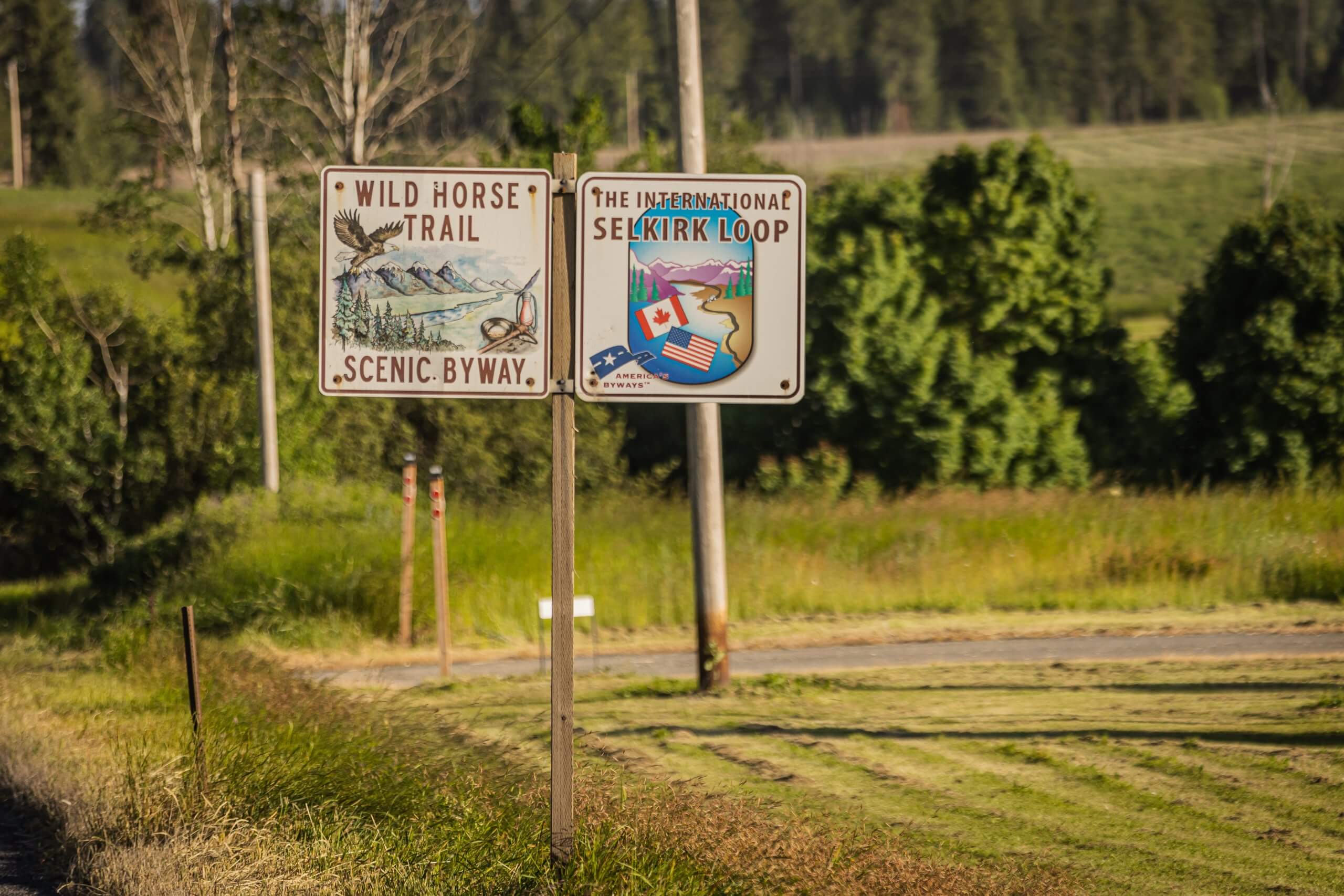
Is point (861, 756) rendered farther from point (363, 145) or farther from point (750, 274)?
point (363, 145)

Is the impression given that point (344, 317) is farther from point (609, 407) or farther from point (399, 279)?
point (609, 407)

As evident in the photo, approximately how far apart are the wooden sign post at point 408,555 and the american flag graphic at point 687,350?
8288 mm

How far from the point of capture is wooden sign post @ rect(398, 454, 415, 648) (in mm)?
13562

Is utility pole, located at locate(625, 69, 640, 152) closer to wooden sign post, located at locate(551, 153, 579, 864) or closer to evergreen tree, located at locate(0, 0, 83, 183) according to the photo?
evergreen tree, located at locate(0, 0, 83, 183)

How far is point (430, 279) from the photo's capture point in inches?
196

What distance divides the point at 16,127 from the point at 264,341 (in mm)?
62274

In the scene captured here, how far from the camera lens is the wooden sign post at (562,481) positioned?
5020mm

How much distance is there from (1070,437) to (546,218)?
99.7 ft

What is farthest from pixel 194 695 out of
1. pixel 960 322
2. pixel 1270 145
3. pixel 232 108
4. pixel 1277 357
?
pixel 1270 145

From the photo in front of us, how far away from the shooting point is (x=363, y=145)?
3403cm

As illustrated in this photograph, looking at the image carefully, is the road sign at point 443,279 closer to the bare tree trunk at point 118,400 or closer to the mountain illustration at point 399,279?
the mountain illustration at point 399,279

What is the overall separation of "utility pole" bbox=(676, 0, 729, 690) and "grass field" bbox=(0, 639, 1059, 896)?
3.75 metres

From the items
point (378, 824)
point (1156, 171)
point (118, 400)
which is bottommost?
point (378, 824)

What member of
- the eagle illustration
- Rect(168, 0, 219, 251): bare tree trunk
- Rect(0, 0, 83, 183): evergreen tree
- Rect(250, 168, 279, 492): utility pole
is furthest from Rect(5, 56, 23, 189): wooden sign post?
the eagle illustration
